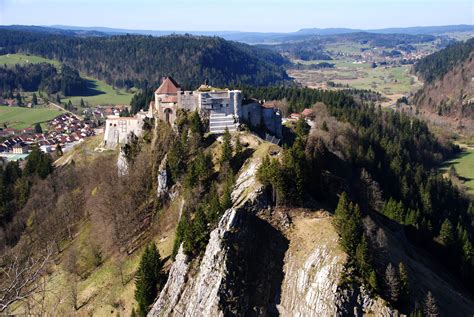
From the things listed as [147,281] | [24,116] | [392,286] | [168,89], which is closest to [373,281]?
[392,286]

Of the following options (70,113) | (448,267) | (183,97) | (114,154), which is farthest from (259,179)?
(70,113)

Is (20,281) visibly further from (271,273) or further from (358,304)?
(358,304)

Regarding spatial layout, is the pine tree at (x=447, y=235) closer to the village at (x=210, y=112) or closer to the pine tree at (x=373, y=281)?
the village at (x=210, y=112)

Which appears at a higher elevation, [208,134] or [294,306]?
[208,134]

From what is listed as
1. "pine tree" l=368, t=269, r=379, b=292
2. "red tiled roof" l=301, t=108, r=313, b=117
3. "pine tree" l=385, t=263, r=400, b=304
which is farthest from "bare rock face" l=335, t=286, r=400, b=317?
"red tiled roof" l=301, t=108, r=313, b=117

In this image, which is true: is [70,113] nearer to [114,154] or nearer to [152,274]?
[114,154]

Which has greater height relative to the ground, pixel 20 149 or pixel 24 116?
pixel 24 116
